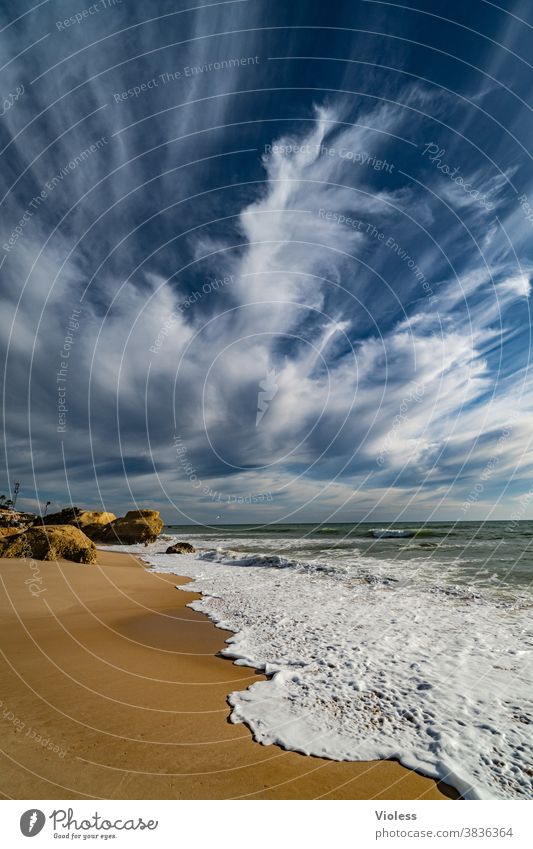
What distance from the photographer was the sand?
3.85m

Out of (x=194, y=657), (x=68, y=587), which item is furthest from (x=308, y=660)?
(x=68, y=587)

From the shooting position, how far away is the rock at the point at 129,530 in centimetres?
4733

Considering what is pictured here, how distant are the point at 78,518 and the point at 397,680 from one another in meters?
52.7

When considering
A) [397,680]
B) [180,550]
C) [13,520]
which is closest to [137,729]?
[397,680]

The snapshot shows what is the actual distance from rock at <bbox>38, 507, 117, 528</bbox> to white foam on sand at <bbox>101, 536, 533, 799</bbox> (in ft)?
140

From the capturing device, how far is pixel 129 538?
47.2 meters

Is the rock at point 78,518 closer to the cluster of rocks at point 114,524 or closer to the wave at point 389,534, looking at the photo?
the cluster of rocks at point 114,524

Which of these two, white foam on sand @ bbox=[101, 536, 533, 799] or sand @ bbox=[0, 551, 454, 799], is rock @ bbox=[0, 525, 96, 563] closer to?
white foam on sand @ bbox=[101, 536, 533, 799]

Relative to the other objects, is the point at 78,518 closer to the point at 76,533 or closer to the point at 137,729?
the point at 76,533

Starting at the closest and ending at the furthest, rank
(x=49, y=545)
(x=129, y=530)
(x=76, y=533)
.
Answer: (x=49, y=545) < (x=76, y=533) < (x=129, y=530)

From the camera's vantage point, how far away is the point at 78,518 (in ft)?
164

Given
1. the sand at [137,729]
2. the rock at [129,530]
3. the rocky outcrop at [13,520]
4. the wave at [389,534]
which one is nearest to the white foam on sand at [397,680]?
the sand at [137,729]
